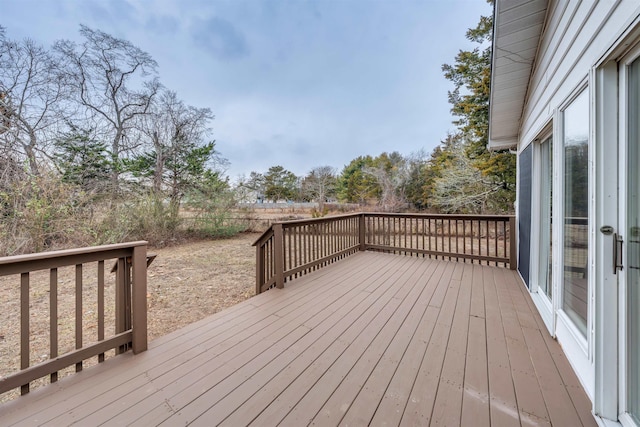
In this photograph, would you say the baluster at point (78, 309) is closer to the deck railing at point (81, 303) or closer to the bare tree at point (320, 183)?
the deck railing at point (81, 303)

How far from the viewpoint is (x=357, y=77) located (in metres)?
11.2

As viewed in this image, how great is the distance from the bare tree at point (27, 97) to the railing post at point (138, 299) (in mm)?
6454

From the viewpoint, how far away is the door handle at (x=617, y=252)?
125 centimetres

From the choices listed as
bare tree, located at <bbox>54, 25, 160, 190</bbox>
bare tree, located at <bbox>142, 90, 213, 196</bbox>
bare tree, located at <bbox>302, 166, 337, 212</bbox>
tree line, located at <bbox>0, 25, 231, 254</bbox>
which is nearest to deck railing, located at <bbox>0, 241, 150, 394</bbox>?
tree line, located at <bbox>0, 25, 231, 254</bbox>

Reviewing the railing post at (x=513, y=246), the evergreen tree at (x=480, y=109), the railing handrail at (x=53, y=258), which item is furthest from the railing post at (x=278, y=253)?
the evergreen tree at (x=480, y=109)

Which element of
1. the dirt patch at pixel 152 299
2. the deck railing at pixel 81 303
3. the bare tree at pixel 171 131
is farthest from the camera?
the bare tree at pixel 171 131

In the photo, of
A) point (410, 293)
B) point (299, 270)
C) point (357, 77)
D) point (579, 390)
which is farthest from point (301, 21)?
point (579, 390)

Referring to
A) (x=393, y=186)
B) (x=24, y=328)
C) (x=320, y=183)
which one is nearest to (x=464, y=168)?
(x=393, y=186)

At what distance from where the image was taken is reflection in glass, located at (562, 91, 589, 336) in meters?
1.67

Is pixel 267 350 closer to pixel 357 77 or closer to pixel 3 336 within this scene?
pixel 3 336

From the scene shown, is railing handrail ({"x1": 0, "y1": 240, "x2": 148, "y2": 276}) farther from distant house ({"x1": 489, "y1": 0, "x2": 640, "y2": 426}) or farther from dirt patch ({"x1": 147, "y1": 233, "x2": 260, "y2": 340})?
distant house ({"x1": 489, "y1": 0, "x2": 640, "y2": 426})

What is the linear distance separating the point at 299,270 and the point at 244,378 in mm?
2268

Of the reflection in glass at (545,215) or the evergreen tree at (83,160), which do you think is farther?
the evergreen tree at (83,160)

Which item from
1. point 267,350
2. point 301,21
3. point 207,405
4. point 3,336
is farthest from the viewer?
point 301,21
